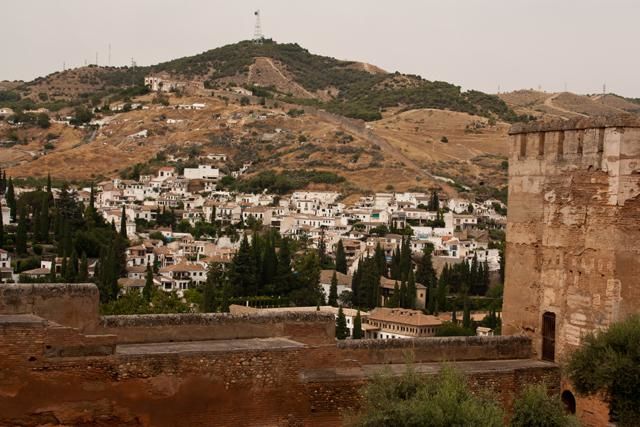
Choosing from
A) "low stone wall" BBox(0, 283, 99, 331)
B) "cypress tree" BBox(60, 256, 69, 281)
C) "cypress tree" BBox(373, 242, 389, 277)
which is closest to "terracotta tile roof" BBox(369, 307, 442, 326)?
"cypress tree" BBox(373, 242, 389, 277)

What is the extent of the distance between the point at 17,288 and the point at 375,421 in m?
3.82

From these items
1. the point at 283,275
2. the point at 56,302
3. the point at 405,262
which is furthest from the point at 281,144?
the point at 56,302

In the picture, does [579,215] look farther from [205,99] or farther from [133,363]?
[205,99]

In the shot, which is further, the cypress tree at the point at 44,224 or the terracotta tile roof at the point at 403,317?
the cypress tree at the point at 44,224

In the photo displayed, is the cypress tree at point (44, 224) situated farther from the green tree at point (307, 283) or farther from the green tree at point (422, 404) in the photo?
the green tree at point (422, 404)

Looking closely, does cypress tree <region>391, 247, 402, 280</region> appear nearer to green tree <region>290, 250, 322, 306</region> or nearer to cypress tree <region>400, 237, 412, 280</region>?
cypress tree <region>400, 237, 412, 280</region>

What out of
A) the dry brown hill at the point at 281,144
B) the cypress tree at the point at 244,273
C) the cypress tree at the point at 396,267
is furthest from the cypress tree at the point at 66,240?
the dry brown hill at the point at 281,144

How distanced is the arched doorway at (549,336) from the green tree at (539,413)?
194 cm

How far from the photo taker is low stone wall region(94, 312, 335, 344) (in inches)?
368

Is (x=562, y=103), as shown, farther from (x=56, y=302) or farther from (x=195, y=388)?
(x=56, y=302)

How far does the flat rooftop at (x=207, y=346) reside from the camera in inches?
343

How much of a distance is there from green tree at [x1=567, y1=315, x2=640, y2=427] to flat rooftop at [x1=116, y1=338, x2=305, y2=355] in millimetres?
3279

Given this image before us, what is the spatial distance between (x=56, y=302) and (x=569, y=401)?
6365mm

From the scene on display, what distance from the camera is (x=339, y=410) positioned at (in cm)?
930
